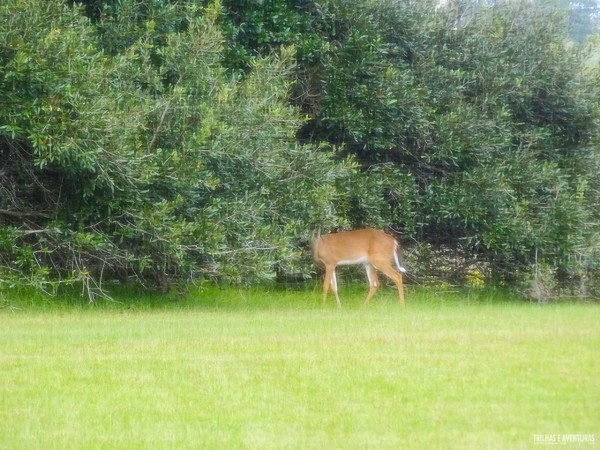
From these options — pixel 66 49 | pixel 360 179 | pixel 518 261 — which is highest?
pixel 66 49

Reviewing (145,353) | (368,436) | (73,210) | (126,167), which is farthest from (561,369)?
(73,210)

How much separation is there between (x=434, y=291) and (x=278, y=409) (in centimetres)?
1284

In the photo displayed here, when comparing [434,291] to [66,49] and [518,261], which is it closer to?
[518,261]

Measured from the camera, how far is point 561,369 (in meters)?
9.29

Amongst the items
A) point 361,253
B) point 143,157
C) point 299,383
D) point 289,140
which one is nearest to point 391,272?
point 361,253

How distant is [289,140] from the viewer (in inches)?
708

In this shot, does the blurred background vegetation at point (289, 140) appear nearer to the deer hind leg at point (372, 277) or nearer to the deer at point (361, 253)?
the deer at point (361, 253)

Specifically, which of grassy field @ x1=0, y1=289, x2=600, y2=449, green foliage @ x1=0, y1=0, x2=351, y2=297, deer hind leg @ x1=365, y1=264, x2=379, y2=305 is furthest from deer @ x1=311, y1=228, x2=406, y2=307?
grassy field @ x1=0, y1=289, x2=600, y2=449

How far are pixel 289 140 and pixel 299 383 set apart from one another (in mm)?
9132

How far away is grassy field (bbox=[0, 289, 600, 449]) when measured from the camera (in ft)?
25.3

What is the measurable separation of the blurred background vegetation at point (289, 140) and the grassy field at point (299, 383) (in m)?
2.21

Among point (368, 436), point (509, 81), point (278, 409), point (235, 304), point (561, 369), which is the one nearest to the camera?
point (368, 436)

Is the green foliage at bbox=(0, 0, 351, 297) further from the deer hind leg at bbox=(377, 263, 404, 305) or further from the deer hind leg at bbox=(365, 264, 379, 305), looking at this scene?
the deer hind leg at bbox=(365, 264, 379, 305)

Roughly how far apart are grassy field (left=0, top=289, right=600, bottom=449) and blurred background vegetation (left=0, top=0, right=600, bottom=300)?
2209mm
